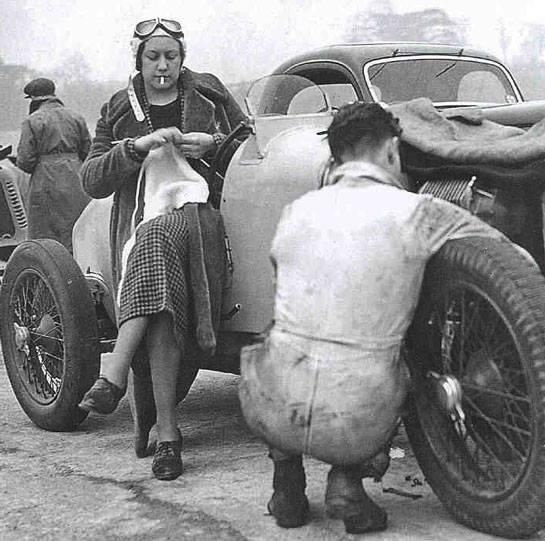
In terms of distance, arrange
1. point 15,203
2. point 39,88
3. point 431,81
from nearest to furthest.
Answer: point 431,81, point 39,88, point 15,203

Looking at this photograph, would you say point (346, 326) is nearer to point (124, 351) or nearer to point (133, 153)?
point (124, 351)

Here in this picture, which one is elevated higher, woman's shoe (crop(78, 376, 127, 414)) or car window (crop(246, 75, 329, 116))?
car window (crop(246, 75, 329, 116))

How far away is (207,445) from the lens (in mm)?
4367

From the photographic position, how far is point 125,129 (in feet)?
14.7

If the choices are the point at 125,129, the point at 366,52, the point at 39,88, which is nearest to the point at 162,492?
the point at 125,129

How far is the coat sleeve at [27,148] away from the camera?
855 cm

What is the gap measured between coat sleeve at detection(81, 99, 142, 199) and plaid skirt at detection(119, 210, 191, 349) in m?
0.34

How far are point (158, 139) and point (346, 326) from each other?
1410 mm

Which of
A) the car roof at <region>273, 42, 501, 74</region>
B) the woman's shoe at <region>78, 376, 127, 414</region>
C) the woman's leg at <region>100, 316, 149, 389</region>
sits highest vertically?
the car roof at <region>273, 42, 501, 74</region>

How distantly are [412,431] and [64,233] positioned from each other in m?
5.95

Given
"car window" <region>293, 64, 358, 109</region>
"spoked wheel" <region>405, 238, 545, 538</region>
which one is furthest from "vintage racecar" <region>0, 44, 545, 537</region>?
"car window" <region>293, 64, 358, 109</region>

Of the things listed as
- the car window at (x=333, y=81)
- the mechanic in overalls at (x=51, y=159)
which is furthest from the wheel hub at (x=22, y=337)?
the mechanic in overalls at (x=51, y=159)

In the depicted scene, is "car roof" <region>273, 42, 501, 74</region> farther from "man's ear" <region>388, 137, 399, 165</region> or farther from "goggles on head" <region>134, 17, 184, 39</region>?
"man's ear" <region>388, 137, 399, 165</region>

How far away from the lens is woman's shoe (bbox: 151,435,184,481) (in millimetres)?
3850
